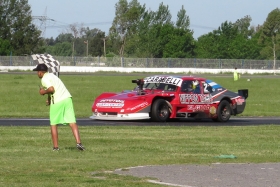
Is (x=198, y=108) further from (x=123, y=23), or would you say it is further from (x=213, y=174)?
(x=123, y=23)

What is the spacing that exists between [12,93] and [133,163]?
85.1 ft

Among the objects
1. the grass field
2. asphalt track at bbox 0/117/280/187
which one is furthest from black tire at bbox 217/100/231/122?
asphalt track at bbox 0/117/280/187

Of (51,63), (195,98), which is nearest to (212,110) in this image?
(195,98)

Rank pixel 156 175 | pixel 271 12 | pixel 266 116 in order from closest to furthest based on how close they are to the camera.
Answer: pixel 156 175
pixel 266 116
pixel 271 12

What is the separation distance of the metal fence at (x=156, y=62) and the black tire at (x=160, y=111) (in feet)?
212

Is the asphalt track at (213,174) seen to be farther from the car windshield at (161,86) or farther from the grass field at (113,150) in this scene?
the car windshield at (161,86)

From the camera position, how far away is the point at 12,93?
1425 inches

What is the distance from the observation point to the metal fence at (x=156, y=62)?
84.6 meters

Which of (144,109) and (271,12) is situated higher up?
(271,12)

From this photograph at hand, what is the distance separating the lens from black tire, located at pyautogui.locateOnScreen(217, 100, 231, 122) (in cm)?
2164

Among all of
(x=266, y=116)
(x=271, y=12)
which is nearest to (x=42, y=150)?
(x=266, y=116)

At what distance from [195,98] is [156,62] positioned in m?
65.5

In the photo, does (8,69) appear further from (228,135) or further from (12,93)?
(228,135)

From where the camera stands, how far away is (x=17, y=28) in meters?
103
